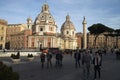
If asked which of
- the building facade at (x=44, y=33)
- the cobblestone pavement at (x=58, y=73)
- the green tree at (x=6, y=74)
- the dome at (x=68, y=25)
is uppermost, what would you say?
the dome at (x=68, y=25)

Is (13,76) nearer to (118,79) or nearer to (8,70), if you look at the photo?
(8,70)

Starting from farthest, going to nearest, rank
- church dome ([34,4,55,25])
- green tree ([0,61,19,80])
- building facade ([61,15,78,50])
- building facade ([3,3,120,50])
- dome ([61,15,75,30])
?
dome ([61,15,75,30]) → building facade ([61,15,78,50]) → church dome ([34,4,55,25]) → building facade ([3,3,120,50]) → green tree ([0,61,19,80])

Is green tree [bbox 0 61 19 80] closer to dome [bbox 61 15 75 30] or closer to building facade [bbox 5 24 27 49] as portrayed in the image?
building facade [bbox 5 24 27 49]

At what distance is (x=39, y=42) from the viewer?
263 ft

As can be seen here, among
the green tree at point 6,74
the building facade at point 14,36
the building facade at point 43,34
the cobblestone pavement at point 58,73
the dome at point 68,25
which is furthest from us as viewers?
the building facade at point 14,36

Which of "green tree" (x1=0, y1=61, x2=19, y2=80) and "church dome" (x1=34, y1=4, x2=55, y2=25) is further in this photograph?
"church dome" (x1=34, y1=4, x2=55, y2=25)

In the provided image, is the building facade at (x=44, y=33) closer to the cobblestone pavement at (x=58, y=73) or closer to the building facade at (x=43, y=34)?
the building facade at (x=43, y=34)

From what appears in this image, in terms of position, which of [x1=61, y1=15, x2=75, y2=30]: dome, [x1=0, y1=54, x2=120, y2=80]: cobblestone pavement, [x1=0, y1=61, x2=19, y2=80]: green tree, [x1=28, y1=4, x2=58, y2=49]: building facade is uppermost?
[x1=61, y1=15, x2=75, y2=30]: dome

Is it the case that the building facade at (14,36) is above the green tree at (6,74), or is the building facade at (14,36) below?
above

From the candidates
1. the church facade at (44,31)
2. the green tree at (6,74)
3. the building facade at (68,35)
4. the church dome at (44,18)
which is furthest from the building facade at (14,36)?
the green tree at (6,74)

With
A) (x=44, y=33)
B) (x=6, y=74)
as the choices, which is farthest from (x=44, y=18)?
(x=6, y=74)

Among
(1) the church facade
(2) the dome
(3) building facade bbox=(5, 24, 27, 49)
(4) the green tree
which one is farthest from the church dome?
(4) the green tree

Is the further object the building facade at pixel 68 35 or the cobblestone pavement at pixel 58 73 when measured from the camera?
the building facade at pixel 68 35

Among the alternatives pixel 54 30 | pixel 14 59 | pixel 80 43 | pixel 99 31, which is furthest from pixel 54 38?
pixel 80 43
